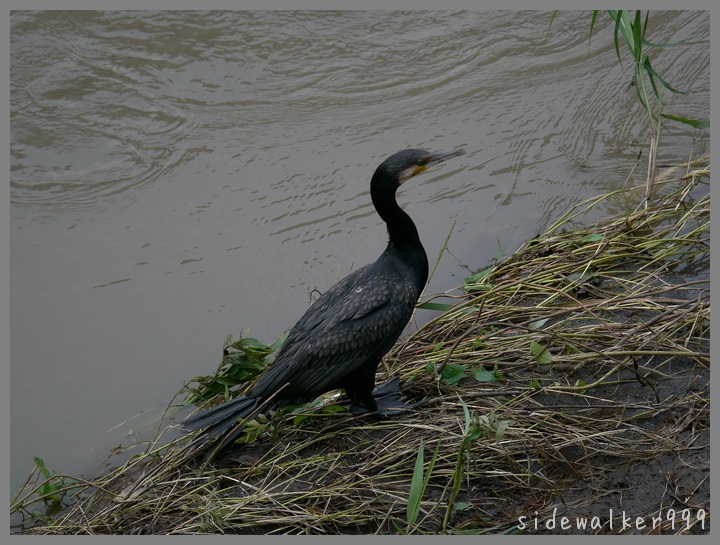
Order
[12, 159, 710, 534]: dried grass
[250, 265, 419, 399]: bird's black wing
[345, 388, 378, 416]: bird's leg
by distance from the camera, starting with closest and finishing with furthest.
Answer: [12, 159, 710, 534]: dried grass, [250, 265, 419, 399]: bird's black wing, [345, 388, 378, 416]: bird's leg

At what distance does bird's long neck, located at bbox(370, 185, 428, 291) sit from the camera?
11.7 ft

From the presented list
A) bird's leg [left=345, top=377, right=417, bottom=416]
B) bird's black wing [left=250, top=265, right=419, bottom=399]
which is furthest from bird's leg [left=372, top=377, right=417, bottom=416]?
bird's black wing [left=250, top=265, right=419, bottom=399]

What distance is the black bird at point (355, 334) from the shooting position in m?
3.33

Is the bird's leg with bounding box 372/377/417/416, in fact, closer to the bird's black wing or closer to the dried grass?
the dried grass

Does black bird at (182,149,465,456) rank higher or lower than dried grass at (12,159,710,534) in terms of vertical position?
higher

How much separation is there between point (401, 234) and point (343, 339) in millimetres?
561

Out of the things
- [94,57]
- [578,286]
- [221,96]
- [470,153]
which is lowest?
[578,286]

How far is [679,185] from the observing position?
195 inches

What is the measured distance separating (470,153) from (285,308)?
1.83 metres

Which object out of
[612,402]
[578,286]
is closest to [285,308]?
[578,286]

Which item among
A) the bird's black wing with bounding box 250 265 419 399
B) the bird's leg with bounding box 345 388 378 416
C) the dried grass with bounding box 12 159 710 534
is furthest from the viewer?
the bird's leg with bounding box 345 388 378 416

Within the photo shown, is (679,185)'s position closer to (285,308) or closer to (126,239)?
(285,308)

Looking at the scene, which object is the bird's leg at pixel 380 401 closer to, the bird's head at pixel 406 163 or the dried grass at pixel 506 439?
the dried grass at pixel 506 439

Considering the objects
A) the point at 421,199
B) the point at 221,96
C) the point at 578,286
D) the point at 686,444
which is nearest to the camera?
the point at 686,444
